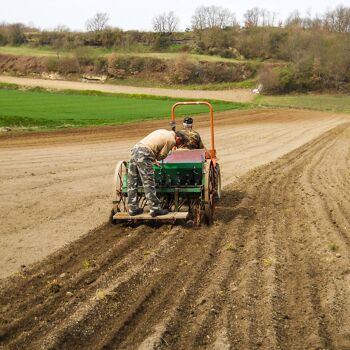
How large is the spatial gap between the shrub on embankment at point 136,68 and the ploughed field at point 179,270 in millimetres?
60995

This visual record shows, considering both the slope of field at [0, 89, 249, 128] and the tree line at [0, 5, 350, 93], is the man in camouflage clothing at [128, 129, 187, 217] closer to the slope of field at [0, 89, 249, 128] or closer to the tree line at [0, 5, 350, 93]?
the slope of field at [0, 89, 249, 128]

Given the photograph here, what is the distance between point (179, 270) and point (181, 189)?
96.8 inches

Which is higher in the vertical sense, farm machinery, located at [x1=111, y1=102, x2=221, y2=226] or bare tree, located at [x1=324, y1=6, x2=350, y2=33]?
bare tree, located at [x1=324, y1=6, x2=350, y2=33]

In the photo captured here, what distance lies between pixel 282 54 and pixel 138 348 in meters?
79.2

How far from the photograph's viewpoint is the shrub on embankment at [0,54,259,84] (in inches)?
2931

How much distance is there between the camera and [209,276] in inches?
271

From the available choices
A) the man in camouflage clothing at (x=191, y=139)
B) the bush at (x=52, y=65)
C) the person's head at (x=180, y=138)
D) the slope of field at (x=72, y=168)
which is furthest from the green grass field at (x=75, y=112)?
the bush at (x=52, y=65)

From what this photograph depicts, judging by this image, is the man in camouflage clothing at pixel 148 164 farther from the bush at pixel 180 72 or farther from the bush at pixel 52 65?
the bush at pixel 52 65

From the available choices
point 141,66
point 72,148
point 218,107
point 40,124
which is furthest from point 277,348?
point 141,66

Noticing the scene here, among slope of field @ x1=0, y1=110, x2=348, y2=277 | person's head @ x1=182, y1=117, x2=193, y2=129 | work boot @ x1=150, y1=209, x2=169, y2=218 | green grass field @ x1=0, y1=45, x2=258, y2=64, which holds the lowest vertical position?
slope of field @ x1=0, y1=110, x2=348, y2=277

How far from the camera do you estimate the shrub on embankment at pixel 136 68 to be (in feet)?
244

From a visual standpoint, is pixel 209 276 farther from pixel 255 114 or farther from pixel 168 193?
pixel 255 114

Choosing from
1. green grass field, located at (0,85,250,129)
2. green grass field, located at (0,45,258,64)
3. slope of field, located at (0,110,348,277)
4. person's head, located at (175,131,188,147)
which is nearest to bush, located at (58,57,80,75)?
green grass field, located at (0,45,258,64)

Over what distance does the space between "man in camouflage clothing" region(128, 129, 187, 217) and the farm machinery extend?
15 centimetres
